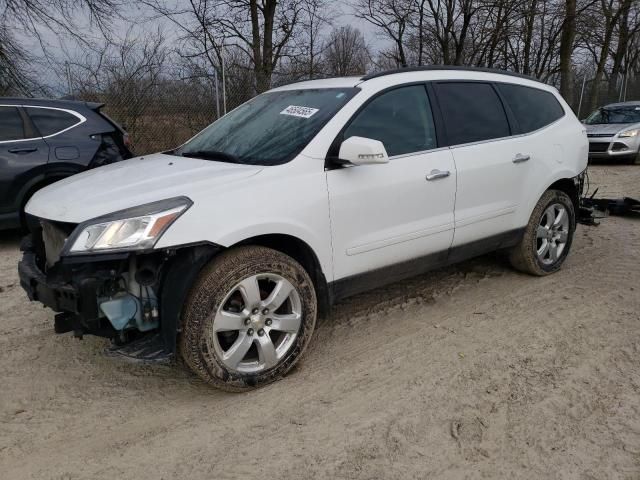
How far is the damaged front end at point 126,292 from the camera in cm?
258

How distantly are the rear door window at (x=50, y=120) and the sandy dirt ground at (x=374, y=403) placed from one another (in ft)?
8.51

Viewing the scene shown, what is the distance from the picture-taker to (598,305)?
4117 mm

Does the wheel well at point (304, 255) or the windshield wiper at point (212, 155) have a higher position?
the windshield wiper at point (212, 155)

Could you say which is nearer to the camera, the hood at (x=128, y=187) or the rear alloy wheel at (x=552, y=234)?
the hood at (x=128, y=187)

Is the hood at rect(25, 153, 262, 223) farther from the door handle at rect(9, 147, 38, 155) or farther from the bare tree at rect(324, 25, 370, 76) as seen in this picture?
the bare tree at rect(324, 25, 370, 76)

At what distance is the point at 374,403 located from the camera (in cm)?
289

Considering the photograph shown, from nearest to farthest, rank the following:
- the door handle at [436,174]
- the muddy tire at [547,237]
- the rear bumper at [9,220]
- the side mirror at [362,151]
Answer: the side mirror at [362,151] → the door handle at [436,174] → the muddy tire at [547,237] → the rear bumper at [9,220]

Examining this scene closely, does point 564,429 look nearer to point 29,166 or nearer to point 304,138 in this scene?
point 304,138

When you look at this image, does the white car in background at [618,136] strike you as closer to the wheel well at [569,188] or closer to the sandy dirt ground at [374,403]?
the wheel well at [569,188]

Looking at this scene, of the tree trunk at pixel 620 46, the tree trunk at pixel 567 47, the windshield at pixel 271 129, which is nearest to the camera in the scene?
the windshield at pixel 271 129

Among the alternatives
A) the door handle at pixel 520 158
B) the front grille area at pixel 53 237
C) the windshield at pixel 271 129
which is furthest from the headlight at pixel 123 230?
the door handle at pixel 520 158

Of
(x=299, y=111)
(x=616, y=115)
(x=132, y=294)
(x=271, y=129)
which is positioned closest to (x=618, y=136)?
(x=616, y=115)

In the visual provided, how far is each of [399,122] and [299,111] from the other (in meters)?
0.69

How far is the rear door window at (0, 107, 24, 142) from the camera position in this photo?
5.88m
